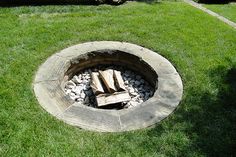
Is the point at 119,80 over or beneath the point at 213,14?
beneath

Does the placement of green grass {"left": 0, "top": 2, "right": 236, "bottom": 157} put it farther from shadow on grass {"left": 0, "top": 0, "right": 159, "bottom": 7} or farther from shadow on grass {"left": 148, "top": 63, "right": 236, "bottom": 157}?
shadow on grass {"left": 0, "top": 0, "right": 159, "bottom": 7}

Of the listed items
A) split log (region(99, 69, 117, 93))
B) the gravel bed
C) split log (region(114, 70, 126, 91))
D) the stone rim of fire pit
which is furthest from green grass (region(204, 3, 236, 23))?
split log (region(99, 69, 117, 93))

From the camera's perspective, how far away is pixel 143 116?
5434mm

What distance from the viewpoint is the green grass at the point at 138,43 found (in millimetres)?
4906

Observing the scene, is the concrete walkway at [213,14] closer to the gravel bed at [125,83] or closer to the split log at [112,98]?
the gravel bed at [125,83]

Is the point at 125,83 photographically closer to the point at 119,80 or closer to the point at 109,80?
the point at 119,80

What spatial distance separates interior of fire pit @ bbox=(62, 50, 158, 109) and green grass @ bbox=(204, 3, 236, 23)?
4448 mm

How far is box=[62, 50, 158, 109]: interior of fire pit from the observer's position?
20.0 ft

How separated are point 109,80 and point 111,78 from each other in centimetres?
11

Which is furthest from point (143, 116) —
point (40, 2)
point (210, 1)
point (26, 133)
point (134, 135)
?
point (210, 1)

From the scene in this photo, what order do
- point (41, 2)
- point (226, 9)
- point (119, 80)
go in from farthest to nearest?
point (226, 9) → point (41, 2) → point (119, 80)

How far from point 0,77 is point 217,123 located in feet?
12.5

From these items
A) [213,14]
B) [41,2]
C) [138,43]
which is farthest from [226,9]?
[41,2]

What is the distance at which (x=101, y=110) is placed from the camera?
5.46m
